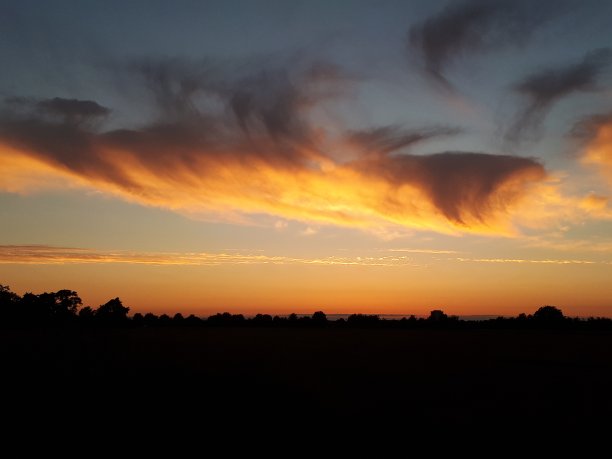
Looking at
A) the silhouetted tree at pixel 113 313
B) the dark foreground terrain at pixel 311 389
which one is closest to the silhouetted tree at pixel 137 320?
the silhouetted tree at pixel 113 313

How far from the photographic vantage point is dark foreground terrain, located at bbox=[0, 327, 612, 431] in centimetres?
1279

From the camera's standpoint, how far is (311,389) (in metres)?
16.6

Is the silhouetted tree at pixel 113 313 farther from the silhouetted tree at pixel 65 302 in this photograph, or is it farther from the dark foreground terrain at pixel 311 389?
the dark foreground terrain at pixel 311 389

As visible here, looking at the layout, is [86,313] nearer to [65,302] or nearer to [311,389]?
[65,302]

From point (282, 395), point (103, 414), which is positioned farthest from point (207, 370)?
point (103, 414)

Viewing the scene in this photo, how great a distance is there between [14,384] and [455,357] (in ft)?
69.7

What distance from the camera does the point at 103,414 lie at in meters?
12.7

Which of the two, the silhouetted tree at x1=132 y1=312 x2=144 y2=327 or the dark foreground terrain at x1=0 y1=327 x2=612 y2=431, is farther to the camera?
the silhouetted tree at x1=132 y1=312 x2=144 y2=327

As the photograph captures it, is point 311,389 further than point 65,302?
No

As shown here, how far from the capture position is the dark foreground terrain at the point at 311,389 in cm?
1279

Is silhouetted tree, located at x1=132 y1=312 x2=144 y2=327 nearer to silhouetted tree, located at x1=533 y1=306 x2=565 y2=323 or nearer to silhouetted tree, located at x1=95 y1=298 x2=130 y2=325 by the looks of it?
silhouetted tree, located at x1=95 y1=298 x2=130 y2=325

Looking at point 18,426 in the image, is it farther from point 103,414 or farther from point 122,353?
point 122,353

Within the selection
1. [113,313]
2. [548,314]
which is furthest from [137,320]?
[548,314]

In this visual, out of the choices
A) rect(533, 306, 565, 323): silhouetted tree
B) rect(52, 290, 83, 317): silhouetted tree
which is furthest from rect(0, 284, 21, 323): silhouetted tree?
rect(533, 306, 565, 323): silhouetted tree
